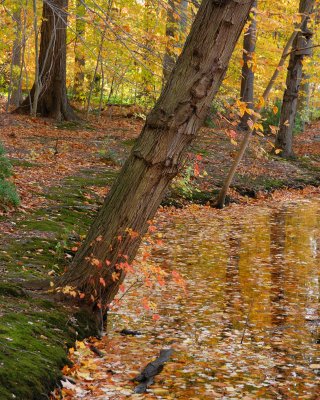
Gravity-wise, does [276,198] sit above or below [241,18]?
below

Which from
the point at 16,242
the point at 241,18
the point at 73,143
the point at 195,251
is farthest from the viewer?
the point at 73,143

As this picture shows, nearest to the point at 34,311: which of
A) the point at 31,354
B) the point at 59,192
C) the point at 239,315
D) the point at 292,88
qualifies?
the point at 31,354

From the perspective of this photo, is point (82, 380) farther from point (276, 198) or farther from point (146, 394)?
point (276, 198)

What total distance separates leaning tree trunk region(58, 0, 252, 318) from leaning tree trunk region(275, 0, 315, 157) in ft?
50.6

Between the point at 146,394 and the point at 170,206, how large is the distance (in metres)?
10.1

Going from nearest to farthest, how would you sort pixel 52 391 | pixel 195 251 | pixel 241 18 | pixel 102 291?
pixel 52 391 < pixel 241 18 < pixel 102 291 < pixel 195 251

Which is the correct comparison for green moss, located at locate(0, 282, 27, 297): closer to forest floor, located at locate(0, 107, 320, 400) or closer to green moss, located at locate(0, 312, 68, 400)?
forest floor, located at locate(0, 107, 320, 400)

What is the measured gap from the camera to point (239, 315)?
757 centimetres

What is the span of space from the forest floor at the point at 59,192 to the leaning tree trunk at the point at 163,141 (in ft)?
2.32

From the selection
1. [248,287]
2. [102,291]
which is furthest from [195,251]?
[102,291]

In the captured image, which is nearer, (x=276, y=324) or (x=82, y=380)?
(x=82, y=380)

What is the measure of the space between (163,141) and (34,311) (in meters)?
2.04

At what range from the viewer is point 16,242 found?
347 inches

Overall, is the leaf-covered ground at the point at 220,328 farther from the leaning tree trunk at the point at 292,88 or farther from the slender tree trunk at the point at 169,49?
the leaning tree trunk at the point at 292,88
